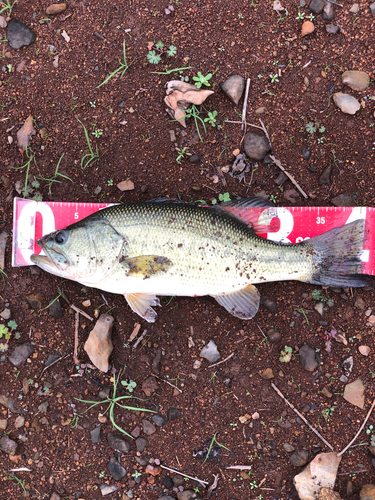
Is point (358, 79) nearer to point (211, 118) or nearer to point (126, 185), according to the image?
point (211, 118)

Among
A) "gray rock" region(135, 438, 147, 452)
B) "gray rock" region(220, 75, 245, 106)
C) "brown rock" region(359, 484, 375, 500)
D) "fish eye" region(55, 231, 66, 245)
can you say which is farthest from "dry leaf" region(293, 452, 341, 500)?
"gray rock" region(220, 75, 245, 106)

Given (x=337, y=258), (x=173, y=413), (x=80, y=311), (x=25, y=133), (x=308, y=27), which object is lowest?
(x=173, y=413)

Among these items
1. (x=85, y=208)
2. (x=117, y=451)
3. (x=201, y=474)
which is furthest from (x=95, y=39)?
(x=201, y=474)

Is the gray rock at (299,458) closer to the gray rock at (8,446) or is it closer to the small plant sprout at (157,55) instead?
the gray rock at (8,446)

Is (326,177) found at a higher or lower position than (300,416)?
higher

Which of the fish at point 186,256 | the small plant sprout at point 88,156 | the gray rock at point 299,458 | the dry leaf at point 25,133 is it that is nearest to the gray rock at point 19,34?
the dry leaf at point 25,133

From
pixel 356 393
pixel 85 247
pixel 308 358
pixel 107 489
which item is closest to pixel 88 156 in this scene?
pixel 85 247
